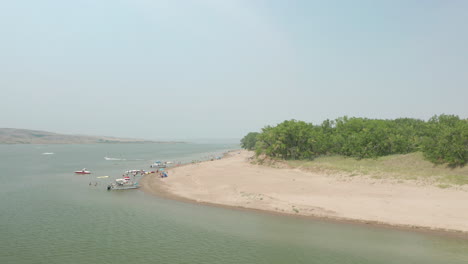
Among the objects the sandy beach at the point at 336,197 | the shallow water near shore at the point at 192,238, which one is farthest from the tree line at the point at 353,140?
the shallow water near shore at the point at 192,238

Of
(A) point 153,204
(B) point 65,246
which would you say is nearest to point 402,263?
(B) point 65,246

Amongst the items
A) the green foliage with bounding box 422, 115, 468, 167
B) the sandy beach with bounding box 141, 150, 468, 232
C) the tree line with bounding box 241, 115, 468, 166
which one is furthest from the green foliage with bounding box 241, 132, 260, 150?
the green foliage with bounding box 422, 115, 468, 167

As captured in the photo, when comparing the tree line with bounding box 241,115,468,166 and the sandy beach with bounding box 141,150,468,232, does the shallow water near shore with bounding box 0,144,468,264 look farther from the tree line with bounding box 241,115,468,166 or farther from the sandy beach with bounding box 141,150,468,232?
the tree line with bounding box 241,115,468,166

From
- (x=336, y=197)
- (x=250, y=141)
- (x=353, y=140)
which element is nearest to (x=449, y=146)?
(x=353, y=140)

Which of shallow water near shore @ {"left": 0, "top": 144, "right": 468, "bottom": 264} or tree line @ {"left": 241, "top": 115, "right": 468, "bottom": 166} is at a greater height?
tree line @ {"left": 241, "top": 115, "right": 468, "bottom": 166}

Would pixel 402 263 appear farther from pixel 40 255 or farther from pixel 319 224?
pixel 40 255

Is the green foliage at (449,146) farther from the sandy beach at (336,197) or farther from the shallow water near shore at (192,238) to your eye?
the shallow water near shore at (192,238)

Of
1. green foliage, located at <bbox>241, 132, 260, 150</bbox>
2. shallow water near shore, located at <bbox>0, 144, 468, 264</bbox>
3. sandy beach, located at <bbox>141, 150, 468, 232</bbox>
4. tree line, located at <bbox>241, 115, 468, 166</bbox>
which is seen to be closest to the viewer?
shallow water near shore, located at <bbox>0, 144, 468, 264</bbox>

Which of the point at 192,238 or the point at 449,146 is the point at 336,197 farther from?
the point at 449,146
